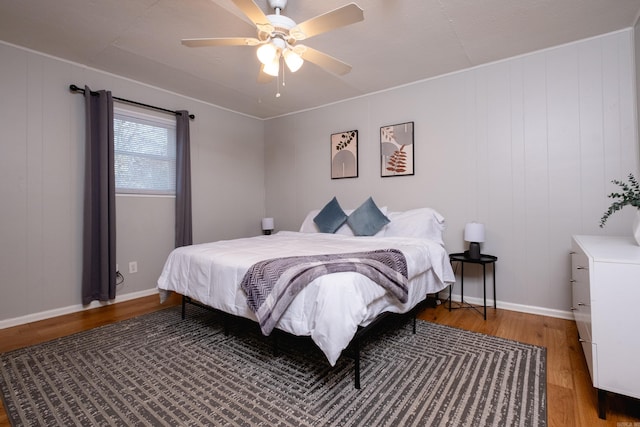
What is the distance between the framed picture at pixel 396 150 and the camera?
11.8 feet

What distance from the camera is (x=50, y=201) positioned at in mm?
2957

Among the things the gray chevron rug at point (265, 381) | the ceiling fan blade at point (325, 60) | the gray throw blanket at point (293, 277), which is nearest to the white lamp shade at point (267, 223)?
the gray chevron rug at point (265, 381)

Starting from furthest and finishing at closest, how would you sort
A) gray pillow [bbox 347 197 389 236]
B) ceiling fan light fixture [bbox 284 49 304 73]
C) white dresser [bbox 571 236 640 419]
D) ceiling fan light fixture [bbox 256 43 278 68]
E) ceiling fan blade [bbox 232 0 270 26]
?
gray pillow [bbox 347 197 389 236] → ceiling fan light fixture [bbox 284 49 304 73] → ceiling fan light fixture [bbox 256 43 278 68] → ceiling fan blade [bbox 232 0 270 26] → white dresser [bbox 571 236 640 419]

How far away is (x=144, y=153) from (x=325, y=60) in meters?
2.58

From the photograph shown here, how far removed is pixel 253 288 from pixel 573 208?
9.40ft

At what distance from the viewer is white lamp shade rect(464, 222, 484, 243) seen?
2928mm

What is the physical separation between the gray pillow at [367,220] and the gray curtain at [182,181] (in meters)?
2.08

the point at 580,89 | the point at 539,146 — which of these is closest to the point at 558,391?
the point at 539,146

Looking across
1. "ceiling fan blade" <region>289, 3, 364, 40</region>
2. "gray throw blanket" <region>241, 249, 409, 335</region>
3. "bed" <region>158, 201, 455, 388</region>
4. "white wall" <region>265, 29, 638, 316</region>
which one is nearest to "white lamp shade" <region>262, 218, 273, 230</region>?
"bed" <region>158, 201, 455, 388</region>

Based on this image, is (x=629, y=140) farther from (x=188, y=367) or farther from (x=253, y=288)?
(x=188, y=367)

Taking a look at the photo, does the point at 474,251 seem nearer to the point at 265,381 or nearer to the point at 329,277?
the point at 329,277

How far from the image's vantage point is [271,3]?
6.69ft

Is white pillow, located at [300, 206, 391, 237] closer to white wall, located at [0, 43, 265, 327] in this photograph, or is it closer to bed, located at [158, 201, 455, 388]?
bed, located at [158, 201, 455, 388]

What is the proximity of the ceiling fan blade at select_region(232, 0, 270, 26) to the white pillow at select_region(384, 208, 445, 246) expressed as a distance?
7.38ft
